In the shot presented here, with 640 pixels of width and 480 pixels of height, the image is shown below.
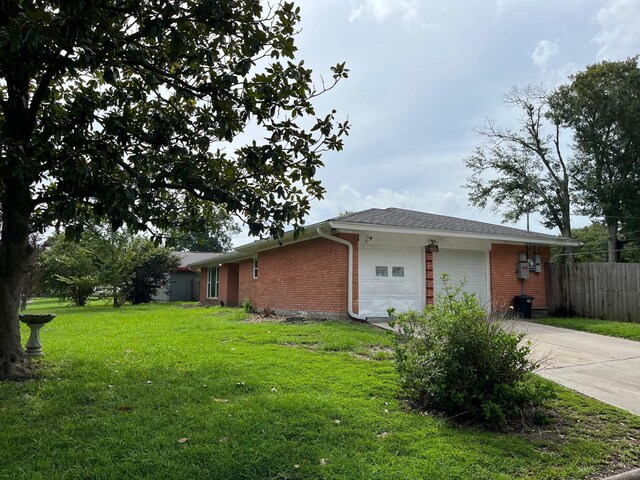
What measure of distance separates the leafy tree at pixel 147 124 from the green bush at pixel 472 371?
91.3 inches

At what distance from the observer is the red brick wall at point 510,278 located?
14305mm

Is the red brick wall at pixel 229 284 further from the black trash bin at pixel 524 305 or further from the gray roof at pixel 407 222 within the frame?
the black trash bin at pixel 524 305

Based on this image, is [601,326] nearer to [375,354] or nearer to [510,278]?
[510,278]

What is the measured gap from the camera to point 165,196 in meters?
6.54

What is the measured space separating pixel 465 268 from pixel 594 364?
6.49m

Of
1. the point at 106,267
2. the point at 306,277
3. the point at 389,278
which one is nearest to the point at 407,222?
the point at 389,278

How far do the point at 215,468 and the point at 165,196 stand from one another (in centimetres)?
435

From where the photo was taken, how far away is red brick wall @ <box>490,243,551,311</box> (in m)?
14.3

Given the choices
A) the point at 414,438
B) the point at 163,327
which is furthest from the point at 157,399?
the point at 163,327

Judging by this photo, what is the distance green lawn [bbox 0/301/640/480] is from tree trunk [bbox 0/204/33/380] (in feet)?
1.65

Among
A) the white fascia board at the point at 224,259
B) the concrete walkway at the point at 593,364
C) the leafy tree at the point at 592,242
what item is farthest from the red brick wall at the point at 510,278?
the leafy tree at the point at 592,242

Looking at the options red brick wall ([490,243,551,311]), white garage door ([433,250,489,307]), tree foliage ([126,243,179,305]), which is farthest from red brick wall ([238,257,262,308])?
red brick wall ([490,243,551,311])

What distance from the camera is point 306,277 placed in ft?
45.2

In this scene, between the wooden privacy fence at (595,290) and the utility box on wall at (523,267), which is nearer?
the wooden privacy fence at (595,290)
